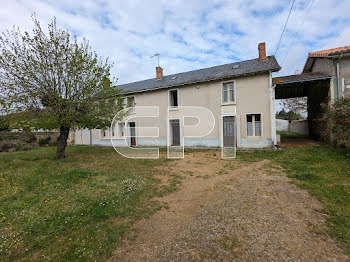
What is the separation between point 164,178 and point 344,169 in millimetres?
5918

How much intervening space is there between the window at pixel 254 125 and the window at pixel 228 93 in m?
1.62

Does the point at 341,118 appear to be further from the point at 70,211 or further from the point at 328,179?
the point at 70,211

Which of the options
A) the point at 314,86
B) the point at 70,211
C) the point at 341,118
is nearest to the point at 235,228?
the point at 70,211

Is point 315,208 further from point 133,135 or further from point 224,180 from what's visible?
point 133,135

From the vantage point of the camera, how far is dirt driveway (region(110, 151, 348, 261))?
2.19 meters

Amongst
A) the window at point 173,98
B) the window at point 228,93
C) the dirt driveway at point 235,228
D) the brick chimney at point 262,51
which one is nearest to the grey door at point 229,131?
the window at point 228,93

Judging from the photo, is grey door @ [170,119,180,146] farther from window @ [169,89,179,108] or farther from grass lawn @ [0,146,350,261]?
grass lawn @ [0,146,350,261]

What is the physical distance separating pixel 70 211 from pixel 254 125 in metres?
9.90

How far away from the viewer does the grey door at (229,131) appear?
10.6m

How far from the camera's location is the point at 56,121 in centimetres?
704

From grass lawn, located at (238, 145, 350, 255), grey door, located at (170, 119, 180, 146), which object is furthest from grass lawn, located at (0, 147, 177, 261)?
grey door, located at (170, 119, 180, 146)

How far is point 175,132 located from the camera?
41.2 feet

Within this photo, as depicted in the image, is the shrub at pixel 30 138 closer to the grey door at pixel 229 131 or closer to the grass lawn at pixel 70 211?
the grass lawn at pixel 70 211

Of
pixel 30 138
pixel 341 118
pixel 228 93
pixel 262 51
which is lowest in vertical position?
pixel 30 138
